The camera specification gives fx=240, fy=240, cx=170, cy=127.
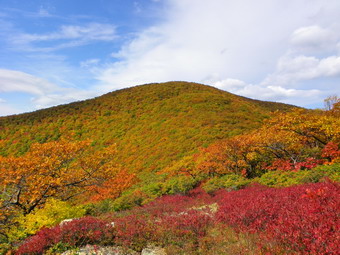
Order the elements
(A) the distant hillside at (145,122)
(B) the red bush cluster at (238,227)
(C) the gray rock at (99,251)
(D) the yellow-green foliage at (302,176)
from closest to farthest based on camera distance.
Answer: (B) the red bush cluster at (238,227) < (C) the gray rock at (99,251) < (D) the yellow-green foliage at (302,176) < (A) the distant hillside at (145,122)

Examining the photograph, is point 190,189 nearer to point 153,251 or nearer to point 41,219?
point 41,219

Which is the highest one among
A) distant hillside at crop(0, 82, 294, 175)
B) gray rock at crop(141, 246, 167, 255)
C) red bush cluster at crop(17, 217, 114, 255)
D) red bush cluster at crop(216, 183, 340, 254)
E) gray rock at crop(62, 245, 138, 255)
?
distant hillside at crop(0, 82, 294, 175)

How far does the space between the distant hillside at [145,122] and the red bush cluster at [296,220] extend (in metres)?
15.6

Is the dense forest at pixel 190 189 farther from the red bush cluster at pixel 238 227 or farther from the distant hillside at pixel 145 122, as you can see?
the distant hillside at pixel 145 122

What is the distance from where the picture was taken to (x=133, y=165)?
23.8 metres

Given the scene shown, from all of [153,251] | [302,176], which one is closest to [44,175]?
[153,251]

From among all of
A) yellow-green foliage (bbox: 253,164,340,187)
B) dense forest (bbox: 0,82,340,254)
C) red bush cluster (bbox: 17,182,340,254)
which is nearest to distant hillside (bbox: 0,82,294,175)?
dense forest (bbox: 0,82,340,254)

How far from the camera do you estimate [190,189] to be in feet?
45.3

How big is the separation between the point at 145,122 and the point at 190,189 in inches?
814

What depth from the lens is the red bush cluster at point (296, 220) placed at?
12.6ft

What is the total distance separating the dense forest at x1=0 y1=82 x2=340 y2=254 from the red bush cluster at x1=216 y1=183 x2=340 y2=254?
0.9 inches

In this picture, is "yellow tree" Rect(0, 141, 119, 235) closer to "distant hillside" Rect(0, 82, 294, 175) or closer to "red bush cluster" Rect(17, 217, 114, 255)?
"red bush cluster" Rect(17, 217, 114, 255)

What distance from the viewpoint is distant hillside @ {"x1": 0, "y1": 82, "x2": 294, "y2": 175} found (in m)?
24.7

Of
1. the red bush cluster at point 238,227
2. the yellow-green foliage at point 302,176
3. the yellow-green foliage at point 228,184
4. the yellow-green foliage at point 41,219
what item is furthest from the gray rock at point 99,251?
the yellow-green foliage at point 228,184
